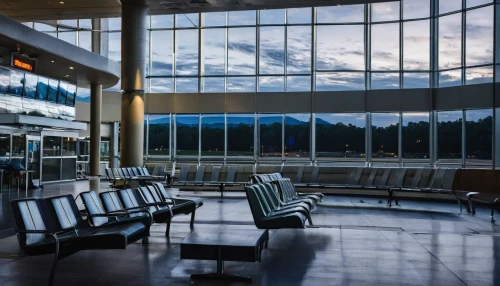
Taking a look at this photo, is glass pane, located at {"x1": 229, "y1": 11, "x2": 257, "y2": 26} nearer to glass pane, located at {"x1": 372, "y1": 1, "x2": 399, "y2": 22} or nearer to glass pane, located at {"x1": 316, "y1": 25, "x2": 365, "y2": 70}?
glass pane, located at {"x1": 316, "y1": 25, "x2": 365, "y2": 70}

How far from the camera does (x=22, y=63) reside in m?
16.1

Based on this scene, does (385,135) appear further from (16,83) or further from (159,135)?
(16,83)

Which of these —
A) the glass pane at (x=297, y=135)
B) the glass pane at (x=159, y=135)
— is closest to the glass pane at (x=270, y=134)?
the glass pane at (x=297, y=135)

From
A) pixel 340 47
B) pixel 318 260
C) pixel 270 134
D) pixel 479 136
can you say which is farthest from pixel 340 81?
pixel 318 260

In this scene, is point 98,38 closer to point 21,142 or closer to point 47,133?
point 47,133

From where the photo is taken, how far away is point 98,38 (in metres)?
25.1

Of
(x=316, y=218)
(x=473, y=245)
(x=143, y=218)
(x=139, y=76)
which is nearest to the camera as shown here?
(x=143, y=218)

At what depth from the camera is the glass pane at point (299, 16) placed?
21.7m

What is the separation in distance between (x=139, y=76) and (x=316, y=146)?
8.09 meters

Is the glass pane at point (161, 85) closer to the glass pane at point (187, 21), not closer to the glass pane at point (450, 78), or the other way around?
the glass pane at point (187, 21)

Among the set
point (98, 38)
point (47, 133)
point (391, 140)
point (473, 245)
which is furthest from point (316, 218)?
point (98, 38)

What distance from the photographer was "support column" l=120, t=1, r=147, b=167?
16.9m

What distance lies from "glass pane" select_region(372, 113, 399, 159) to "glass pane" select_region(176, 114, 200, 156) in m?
7.31

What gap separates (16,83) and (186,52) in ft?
24.9
